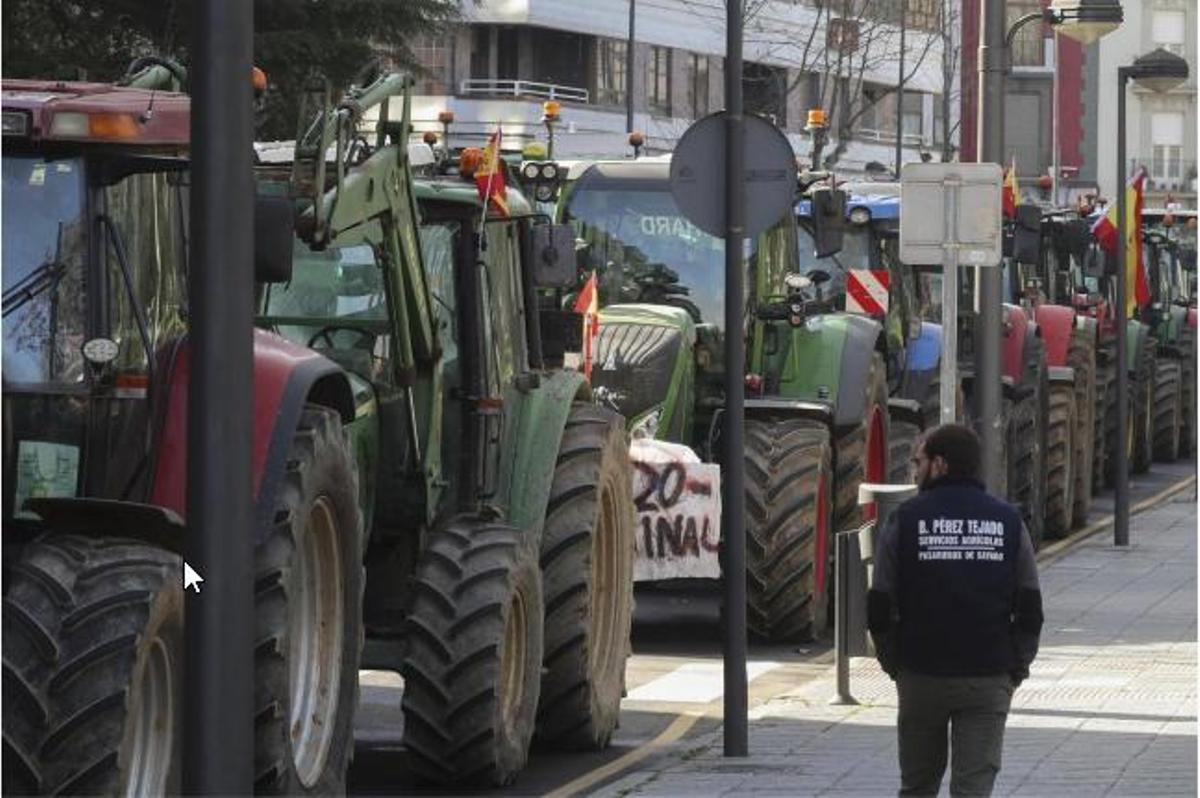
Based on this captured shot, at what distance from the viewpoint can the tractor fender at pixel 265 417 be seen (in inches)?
407

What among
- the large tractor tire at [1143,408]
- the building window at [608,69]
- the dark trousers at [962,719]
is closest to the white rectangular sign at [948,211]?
the dark trousers at [962,719]

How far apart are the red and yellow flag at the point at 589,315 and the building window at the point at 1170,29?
87123mm

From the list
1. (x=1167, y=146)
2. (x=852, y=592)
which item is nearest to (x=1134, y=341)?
(x=852, y=592)

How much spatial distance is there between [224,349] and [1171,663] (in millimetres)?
11405

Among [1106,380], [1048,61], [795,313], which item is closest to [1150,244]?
[1106,380]

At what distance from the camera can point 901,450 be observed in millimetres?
21969

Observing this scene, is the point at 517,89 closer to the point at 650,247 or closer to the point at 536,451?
the point at 650,247

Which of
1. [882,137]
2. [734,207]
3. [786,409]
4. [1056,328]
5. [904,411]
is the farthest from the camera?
[882,137]

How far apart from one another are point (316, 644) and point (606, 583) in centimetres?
368

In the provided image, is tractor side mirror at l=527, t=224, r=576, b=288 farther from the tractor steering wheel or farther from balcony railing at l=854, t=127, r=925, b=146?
balcony railing at l=854, t=127, r=925, b=146

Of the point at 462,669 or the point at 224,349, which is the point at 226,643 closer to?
the point at 224,349

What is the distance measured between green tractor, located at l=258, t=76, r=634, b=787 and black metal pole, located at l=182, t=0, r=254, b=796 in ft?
12.8

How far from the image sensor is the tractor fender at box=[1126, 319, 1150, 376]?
3494cm

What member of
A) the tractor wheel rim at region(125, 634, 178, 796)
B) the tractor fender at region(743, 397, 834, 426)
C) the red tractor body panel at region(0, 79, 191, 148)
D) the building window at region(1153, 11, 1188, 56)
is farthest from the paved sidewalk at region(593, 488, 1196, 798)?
the building window at region(1153, 11, 1188, 56)
